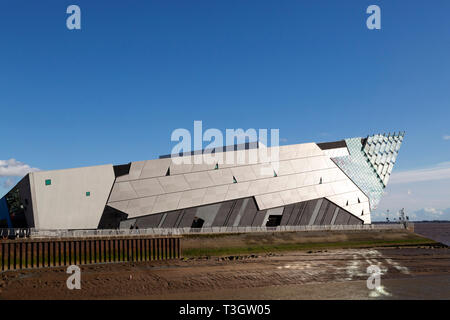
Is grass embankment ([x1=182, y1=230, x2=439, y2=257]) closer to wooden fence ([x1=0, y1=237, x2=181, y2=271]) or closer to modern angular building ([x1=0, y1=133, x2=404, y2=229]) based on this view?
wooden fence ([x1=0, y1=237, x2=181, y2=271])

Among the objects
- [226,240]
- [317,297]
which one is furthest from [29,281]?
[226,240]

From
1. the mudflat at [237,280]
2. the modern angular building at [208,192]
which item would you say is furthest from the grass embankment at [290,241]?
the modern angular building at [208,192]

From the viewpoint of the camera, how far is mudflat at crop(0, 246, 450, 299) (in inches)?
956

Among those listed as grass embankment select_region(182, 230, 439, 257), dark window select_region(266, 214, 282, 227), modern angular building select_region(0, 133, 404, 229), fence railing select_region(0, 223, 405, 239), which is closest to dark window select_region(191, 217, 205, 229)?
modern angular building select_region(0, 133, 404, 229)

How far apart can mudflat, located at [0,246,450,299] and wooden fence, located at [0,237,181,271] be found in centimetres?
161

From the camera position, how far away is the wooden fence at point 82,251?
31.4m

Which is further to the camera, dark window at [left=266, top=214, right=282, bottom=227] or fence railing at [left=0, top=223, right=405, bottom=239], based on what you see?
dark window at [left=266, top=214, right=282, bottom=227]

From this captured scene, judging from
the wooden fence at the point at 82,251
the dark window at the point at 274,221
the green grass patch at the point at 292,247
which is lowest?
the green grass patch at the point at 292,247

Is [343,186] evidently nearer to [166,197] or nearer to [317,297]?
[166,197]

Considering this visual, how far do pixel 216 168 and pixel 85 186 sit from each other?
53.1 feet

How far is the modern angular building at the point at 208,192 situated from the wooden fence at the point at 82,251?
9.09 m

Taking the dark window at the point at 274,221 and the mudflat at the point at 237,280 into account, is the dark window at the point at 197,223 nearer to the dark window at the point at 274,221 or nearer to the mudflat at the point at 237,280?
the dark window at the point at 274,221

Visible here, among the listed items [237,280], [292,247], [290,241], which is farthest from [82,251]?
[290,241]
